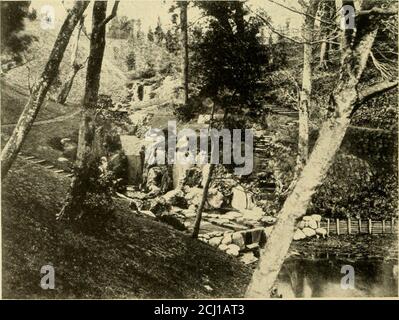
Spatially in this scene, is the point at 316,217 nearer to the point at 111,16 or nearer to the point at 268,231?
the point at 268,231

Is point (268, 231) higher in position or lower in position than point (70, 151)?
lower

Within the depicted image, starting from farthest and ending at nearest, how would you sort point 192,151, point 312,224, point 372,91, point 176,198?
1. point 176,198
2. point 192,151
3. point 312,224
4. point 372,91

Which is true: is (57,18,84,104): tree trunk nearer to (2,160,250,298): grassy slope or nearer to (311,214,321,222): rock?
(2,160,250,298): grassy slope

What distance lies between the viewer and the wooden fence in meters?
5.77

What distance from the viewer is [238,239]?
5.84 m

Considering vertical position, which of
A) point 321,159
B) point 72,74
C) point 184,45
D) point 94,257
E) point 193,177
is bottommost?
point 94,257

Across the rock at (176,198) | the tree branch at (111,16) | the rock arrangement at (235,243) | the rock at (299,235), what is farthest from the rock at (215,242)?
the tree branch at (111,16)

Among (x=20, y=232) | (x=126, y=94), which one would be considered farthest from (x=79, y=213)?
(x=126, y=94)

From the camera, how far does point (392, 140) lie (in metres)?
5.82

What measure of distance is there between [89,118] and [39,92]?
66 cm

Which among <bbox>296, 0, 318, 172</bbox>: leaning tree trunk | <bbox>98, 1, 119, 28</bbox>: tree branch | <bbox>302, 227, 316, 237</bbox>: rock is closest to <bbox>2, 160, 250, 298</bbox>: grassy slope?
<bbox>302, 227, 316, 237</bbox>: rock

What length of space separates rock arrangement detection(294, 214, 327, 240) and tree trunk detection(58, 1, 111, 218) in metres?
2.59

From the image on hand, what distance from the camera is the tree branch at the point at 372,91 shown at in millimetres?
5445

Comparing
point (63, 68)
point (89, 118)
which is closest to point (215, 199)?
point (89, 118)
